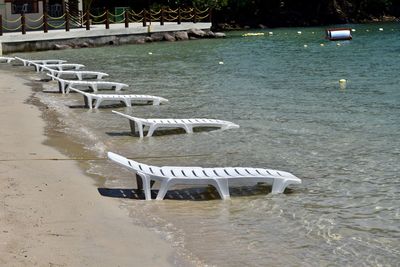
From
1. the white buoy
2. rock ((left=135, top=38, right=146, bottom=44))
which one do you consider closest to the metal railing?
rock ((left=135, top=38, right=146, bottom=44))

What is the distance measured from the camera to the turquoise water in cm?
745

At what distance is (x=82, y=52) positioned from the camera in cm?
3972

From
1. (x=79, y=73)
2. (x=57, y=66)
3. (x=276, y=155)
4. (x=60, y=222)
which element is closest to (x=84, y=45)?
(x=57, y=66)

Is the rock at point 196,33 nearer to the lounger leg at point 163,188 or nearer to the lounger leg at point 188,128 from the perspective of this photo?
the lounger leg at point 188,128

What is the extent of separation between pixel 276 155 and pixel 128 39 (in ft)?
116

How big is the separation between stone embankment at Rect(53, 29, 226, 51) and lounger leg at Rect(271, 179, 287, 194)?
3357 cm

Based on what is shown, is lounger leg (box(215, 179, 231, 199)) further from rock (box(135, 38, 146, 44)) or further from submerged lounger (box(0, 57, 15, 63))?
rock (box(135, 38, 146, 44))

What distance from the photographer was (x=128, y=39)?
46000 millimetres

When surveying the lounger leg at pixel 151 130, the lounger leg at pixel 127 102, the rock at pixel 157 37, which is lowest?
the rock at pixel 157 37

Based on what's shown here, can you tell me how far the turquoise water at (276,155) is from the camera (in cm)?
745

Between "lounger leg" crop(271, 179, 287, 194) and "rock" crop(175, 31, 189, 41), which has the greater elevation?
"lounger leg" crop(271, 179, 287, 194)

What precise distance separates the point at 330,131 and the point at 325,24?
2497 inches

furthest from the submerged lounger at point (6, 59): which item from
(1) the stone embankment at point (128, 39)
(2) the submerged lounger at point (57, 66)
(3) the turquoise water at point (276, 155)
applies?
(3) the turquoise water at point (276, 155)

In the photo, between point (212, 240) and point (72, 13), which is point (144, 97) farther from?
point (72, 13)
